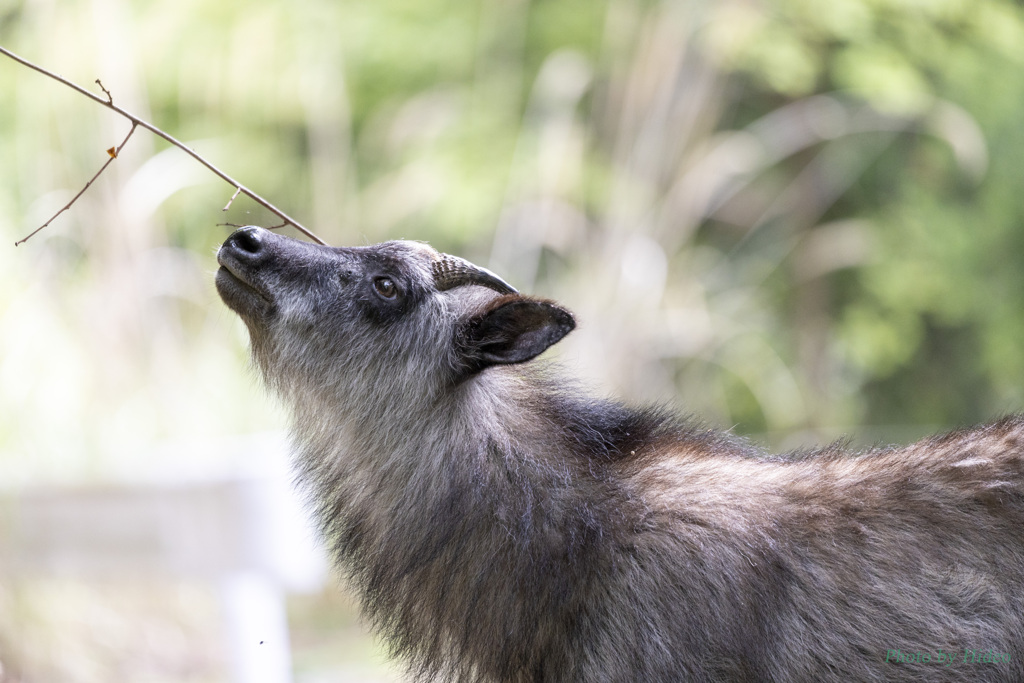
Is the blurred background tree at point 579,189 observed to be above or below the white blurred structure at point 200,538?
above

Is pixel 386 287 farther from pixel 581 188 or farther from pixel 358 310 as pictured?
pixel 581 188

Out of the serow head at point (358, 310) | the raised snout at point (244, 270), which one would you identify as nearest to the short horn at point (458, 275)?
the serow head at point (358, 310)

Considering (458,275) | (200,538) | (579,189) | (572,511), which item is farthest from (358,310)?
(579,189)

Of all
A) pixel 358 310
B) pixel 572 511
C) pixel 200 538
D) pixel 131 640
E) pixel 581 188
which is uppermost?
pixel 358 310

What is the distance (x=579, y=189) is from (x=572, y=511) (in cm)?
685

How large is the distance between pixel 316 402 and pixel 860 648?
1.77 m

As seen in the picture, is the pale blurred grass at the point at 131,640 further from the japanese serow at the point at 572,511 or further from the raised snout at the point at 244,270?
the raised snout at the point at 244,270

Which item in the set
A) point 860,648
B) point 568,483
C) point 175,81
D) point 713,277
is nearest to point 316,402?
point 568,483

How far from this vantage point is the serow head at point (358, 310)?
10.2 feet

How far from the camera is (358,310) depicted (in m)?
3.20

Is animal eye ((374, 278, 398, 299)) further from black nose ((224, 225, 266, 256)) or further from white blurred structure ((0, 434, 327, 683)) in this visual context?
white blurred structure ((0, 434, 327, 683))

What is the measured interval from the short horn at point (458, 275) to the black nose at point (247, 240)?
0.56 m

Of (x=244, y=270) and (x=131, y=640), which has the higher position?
(x=244, y=270)

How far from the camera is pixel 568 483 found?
3029 mm
